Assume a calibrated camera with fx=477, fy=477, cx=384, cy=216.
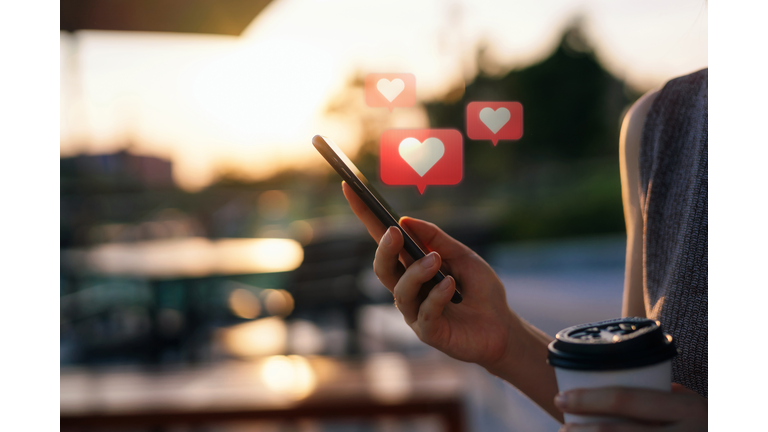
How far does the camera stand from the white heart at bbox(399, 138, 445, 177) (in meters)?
0.76

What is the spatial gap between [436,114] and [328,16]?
56 cm

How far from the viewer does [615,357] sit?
284 millimetres

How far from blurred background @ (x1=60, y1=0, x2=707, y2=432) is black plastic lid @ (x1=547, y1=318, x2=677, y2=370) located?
15.5 inches

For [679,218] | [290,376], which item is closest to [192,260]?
[290,376]

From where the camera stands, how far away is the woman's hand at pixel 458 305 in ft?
1.53

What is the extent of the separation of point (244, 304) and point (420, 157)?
2964 mm

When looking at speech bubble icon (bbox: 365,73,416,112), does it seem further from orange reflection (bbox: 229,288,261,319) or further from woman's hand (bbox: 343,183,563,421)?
orange reflection (bbox: 229,288,261,319)

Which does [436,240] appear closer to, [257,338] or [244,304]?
[257,338]

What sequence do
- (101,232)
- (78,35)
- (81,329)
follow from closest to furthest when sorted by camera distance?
(78,35) → (81,329) → (101,232)

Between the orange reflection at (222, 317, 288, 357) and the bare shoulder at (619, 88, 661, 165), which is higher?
the bare shoulder at (619, 88, 661, 165)

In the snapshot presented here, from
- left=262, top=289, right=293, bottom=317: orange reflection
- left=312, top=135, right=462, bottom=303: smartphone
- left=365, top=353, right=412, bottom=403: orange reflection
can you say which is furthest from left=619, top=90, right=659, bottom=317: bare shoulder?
left=262, top=289, right=293, bottom=317: orange reflection
